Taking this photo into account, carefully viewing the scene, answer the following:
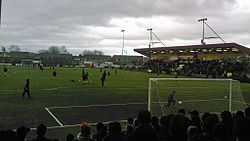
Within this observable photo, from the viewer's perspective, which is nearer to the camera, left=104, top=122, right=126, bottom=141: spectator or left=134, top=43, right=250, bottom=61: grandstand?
left=104, top=122, right=126, bottom=141: spectator

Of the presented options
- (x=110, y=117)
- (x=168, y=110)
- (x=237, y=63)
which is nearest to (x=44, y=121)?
(x=110, y=117)

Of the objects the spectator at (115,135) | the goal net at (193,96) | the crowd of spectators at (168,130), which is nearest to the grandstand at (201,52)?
the goal net at (193,96)

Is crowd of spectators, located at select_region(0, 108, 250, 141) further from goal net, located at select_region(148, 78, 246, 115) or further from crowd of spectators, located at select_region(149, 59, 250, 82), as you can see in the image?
crowd of spectators, located at select_region(149, 59, 250, 82)

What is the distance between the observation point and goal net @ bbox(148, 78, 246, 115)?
67.8ft

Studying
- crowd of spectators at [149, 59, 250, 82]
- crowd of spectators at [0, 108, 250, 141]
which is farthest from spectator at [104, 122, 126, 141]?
crowd of spectators at [149, 59, 250, 82]

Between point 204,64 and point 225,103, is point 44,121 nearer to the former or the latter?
point 225,103

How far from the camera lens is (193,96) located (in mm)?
28094

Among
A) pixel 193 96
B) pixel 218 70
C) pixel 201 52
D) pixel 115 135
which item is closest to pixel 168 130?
pixel 115 135

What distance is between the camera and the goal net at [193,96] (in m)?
20.7

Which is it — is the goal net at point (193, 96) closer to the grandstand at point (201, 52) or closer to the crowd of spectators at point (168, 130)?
the crowd of spectators at point (168, 130)

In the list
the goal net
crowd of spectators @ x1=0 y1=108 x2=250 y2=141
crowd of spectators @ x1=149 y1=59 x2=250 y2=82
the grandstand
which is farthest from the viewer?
the grandstand

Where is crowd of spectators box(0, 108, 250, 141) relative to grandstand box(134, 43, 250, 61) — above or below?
below

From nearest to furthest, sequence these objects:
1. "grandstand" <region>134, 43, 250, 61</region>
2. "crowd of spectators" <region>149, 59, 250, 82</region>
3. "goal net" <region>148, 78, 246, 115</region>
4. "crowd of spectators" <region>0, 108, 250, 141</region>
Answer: "crowd of spectators" <region>0, 108, 250, 141</region>, "goal net" <region>148, 78, 246, 115</region>, "crowd of spectators" <region>149, 59, 250, 82</region>, "grandstand" <region>134, 43, 250, 61</region>

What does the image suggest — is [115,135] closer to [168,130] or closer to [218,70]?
[168,130]
